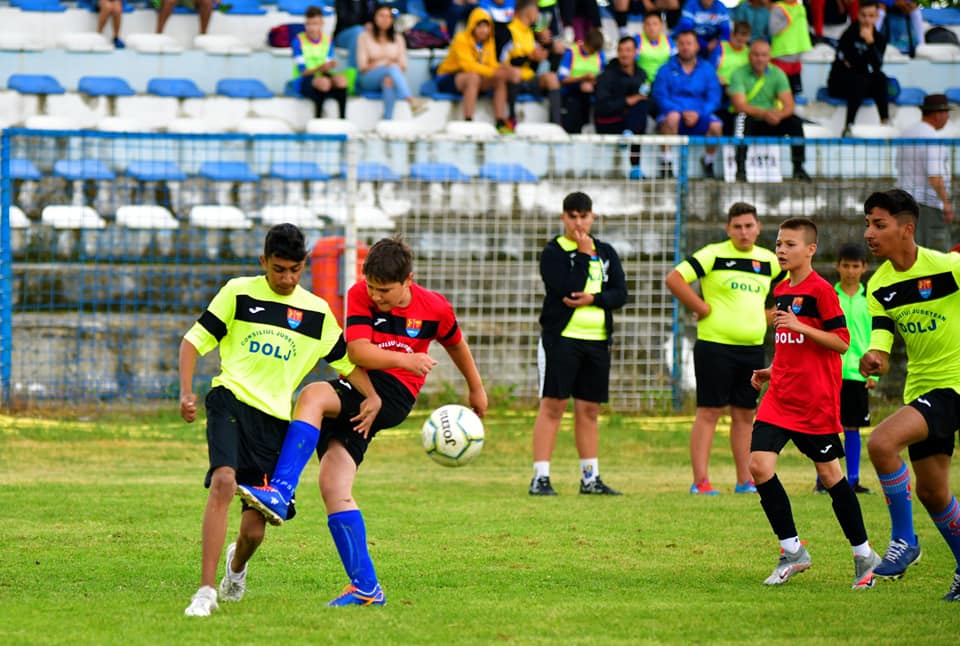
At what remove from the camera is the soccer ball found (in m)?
7.71

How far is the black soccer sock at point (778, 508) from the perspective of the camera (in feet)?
24.9

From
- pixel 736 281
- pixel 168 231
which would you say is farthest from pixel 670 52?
pixel 736 281

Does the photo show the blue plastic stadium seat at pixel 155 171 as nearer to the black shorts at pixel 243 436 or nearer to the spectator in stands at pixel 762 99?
the spectator in stands at pixel 762 99

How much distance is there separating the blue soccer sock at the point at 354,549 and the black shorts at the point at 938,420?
2.94 metres

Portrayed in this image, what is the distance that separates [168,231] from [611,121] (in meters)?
6.26

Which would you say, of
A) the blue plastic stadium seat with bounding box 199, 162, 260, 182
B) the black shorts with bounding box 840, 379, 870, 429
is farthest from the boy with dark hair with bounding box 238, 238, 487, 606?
the blue plastic stadium seat with bounding box 199, 162, 260, 182

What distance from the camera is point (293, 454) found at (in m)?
6.61

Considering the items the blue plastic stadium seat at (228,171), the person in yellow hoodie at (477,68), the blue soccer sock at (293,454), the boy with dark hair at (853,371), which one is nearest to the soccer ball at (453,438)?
the blue soccer sock at (293,454)

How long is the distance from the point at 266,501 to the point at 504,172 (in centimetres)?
1119

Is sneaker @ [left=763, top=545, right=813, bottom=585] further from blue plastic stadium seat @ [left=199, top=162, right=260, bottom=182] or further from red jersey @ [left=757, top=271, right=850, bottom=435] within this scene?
blue plastic stadium seat @ [left=199, top=162, right=260, bottom=182]

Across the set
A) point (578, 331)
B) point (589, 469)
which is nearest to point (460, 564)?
point (589, 469)

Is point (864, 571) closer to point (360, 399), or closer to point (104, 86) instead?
point (360, 399)

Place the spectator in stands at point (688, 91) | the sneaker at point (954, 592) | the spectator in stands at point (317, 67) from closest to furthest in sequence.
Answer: the sneaker at point (954, 592) < the spectator in stands at point (688, 91) < the spectator in stands at point (317, 67)

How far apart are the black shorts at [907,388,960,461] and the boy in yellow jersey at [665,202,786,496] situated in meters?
4.22
